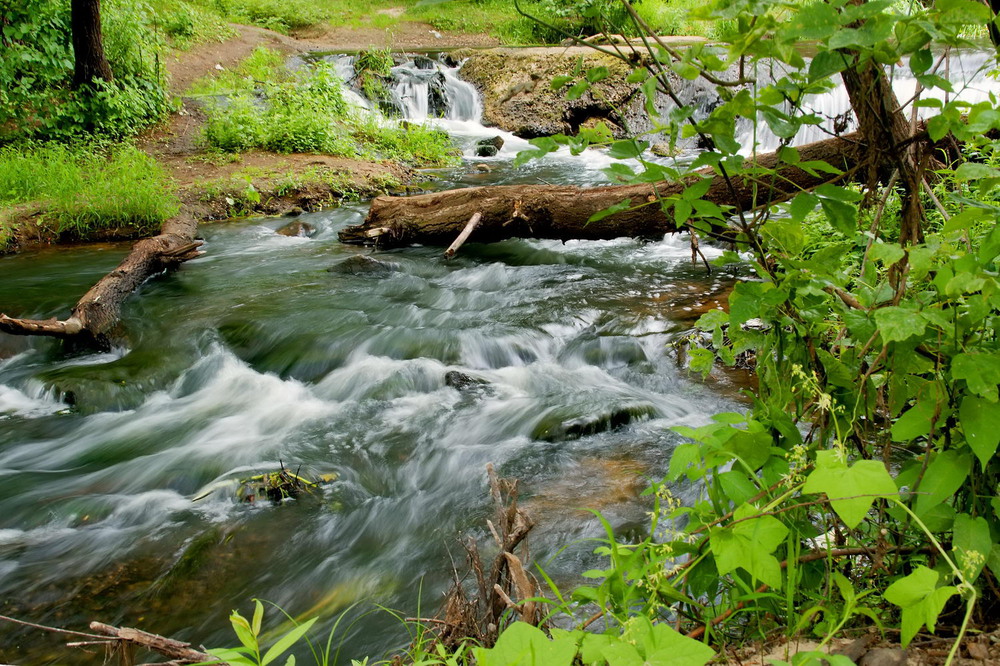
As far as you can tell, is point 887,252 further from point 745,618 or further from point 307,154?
point 307,154

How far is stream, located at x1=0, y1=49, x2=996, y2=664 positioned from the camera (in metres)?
3.39

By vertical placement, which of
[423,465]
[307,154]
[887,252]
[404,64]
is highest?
[404,64]

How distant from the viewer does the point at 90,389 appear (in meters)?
5.33

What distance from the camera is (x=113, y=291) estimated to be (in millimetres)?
6555

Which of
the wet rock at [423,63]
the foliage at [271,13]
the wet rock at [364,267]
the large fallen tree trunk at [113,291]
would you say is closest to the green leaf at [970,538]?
the large fallen tree trunk at [113,291]

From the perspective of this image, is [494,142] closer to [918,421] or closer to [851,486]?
[918,421]

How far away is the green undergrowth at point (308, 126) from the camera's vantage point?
1216 centimetres

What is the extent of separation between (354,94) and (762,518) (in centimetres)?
1625

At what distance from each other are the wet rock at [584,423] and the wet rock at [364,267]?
3.72m

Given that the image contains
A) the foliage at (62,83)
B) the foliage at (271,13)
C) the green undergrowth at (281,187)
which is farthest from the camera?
the foliage at (271,13)

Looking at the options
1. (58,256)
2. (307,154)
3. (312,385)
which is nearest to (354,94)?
(307,154)

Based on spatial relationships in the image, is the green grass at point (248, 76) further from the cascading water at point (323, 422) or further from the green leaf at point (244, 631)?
the green leaf at point (244, 631)

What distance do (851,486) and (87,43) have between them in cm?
1296

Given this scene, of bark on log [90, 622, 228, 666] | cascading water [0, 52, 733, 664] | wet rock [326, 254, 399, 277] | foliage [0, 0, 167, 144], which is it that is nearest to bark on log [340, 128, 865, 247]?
cascading water [0, 52, 733, 664]
